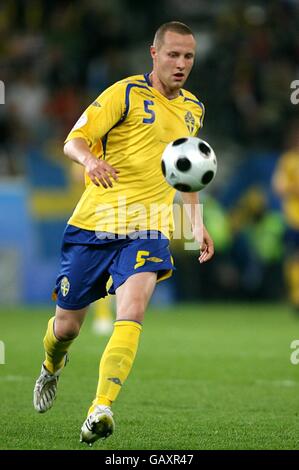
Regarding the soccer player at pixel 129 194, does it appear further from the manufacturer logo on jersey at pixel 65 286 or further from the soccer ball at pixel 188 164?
the soccer ball at pixel 188 164

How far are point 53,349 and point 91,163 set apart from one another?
150 cm

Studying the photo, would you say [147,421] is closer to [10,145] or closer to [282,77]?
[10,145]

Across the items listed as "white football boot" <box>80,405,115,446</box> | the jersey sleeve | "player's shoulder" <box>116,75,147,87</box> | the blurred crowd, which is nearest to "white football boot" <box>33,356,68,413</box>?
"white football boot" <box>80,405,115,446</box>

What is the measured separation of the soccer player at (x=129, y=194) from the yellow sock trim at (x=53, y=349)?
8 cm

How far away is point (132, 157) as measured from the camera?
5.96 meters

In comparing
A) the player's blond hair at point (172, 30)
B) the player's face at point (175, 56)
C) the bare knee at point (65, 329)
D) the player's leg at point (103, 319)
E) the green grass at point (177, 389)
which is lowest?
A: the player's leg at point (103, 319)

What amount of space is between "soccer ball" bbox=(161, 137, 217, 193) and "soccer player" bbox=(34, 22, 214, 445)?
1.00ft

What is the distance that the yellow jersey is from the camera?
5.89 metres

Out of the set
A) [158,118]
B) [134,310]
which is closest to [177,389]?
[134,310]

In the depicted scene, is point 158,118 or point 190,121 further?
point 190,121

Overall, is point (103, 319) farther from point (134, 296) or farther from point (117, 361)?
point (117, 361)

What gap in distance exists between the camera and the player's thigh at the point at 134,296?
5547 mm

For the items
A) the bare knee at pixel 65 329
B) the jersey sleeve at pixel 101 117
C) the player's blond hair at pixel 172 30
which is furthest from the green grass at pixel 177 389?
the player's blond hair at pixel 172 30

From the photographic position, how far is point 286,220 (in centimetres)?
1480
